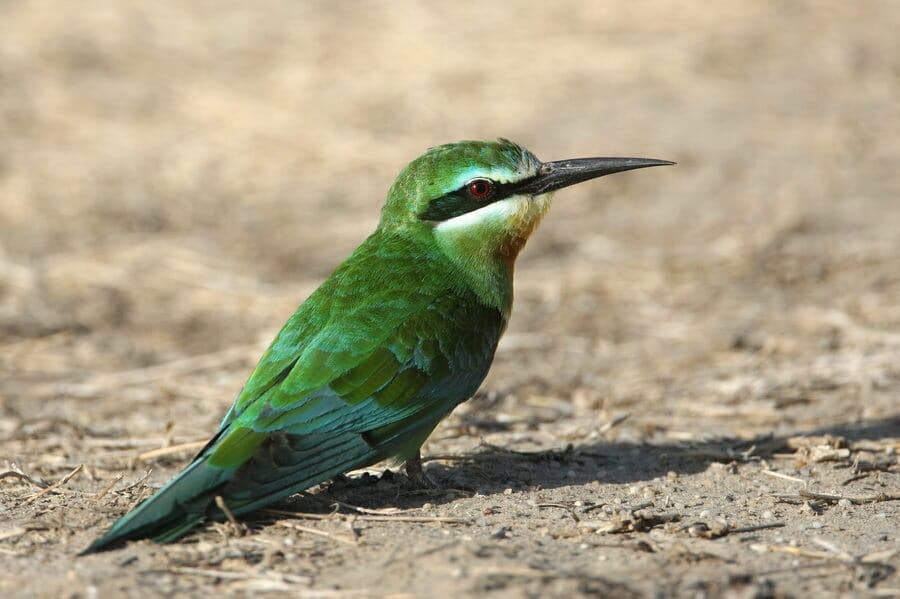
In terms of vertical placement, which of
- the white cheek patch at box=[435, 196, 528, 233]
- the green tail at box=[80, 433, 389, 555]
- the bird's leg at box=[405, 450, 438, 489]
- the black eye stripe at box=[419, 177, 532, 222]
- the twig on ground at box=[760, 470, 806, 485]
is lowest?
the twig on ground at box=[760, 470, 806, 485]

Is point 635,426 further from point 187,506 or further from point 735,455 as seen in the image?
point 187,506

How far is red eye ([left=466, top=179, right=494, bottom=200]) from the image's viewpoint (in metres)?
4.31

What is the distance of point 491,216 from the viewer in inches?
171

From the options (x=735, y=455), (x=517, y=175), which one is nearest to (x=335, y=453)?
(x=517, y=175)

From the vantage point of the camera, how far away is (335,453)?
364 centimetres

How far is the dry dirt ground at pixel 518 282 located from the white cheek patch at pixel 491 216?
0.83 metres

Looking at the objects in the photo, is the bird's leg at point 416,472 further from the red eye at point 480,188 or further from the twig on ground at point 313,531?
the red eye at point 480,188

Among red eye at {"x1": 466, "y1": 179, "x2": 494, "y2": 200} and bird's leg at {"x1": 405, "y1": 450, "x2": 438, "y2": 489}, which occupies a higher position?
red eye at {"x1": 466, "y1": 179, "x2": 494, "y2": 200}

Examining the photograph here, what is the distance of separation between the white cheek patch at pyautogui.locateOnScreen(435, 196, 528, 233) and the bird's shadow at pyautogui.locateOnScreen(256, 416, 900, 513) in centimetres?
82

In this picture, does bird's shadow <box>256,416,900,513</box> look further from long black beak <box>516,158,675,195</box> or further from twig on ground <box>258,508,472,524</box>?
long black beak <box>516,158,675,195</box>

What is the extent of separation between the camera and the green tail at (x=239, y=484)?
3.28 metres

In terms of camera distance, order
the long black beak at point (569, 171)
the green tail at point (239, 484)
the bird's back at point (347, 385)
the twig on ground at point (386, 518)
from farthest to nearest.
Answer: the long black beak at point (569, 171) → the twig on ground at point (386, 518) → the bird's back at point (347, 385) → the green tail at point (239, 484)

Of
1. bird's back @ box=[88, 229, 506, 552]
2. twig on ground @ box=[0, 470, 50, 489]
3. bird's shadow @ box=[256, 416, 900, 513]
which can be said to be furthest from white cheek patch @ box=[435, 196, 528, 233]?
twig on ground @ box=[0, 470, 50, 489]

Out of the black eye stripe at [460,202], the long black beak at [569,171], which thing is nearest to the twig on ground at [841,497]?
the long black beak at [569,171]
